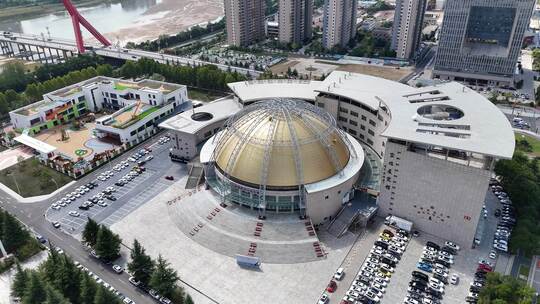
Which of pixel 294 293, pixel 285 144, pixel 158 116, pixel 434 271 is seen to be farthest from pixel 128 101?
pixel 434 271

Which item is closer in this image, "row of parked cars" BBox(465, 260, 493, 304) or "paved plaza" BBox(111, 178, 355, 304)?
"row of parked cars" BBox(465, 260, 493, 304)

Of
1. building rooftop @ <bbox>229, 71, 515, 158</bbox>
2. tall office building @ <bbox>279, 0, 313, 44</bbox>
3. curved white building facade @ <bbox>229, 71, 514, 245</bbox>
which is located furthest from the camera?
tall office building @ <bbox>279, 0, 313, 44</bbox>

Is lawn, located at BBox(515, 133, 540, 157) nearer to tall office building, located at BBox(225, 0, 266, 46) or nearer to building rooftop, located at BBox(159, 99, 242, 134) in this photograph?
building rooftop, located at BBox(159, 99, 242, 134)

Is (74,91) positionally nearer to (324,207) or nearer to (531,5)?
(324,207)

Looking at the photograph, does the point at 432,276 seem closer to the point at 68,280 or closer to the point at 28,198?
the point at 68,280

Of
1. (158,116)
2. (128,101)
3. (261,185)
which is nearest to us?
(261,185)

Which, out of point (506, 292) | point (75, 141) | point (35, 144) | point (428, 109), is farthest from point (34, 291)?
point (428, 109)

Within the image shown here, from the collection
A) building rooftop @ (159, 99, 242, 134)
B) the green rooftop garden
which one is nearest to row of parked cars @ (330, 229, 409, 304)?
building rooftop @ (159, 99, 242, 134)
